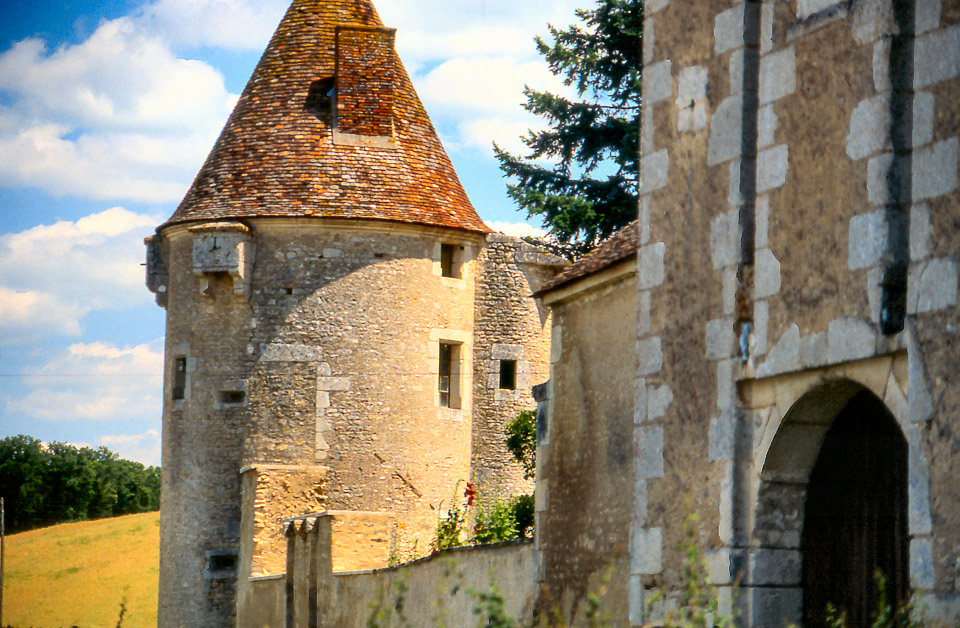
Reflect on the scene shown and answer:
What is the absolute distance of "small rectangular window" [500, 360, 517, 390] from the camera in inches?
797

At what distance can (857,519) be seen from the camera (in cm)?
781

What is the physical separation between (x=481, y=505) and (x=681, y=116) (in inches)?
471

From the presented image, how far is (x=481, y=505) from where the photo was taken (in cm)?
1952

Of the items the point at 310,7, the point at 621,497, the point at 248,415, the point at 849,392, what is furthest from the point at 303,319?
the point at 849,392

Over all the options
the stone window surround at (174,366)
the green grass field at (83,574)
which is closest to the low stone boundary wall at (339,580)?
the stone window surround at (174,366)

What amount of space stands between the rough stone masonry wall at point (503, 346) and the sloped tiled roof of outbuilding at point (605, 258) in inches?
341

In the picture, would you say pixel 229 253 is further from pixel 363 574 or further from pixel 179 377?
pixel 363 574

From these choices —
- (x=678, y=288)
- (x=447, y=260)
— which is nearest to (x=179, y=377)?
(x=447, y=260)

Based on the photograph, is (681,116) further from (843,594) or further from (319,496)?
(319,496)

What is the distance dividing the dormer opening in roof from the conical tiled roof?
0.01 metres

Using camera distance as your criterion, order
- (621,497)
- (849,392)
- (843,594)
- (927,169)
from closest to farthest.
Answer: (927,169) < (849,392) < (843,594) < (621,497)

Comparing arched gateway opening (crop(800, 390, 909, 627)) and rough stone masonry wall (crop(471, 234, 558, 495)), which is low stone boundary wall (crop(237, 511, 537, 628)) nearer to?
rough stone masonry wall (crop(471, 234, 558, 495))

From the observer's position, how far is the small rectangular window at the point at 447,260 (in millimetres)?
19891

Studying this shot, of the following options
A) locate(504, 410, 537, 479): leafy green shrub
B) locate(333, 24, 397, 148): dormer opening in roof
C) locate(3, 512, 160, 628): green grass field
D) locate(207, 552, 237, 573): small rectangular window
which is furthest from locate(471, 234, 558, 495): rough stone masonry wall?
locate(3, 512, 160, 628): green grass field
